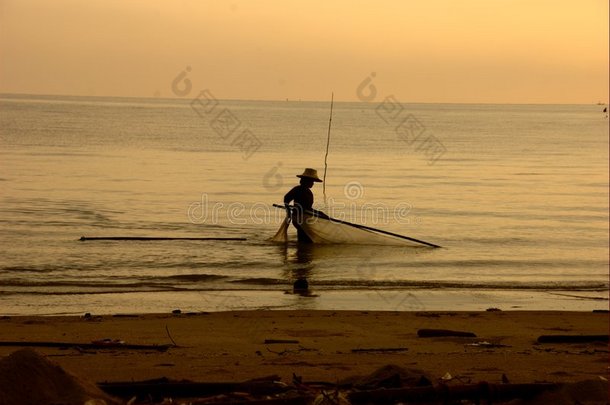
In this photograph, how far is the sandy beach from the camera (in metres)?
6.79

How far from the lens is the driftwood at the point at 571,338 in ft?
27.3

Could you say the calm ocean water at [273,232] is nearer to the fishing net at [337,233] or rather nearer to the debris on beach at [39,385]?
the fishing net at [337,233]

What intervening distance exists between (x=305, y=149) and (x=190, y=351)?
47724mm

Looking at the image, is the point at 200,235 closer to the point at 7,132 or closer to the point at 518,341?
the point at 518,341

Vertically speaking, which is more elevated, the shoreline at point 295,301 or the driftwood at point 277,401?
the shoreline at point 295,301

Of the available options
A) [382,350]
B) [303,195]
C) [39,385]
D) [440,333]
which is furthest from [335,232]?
[39,385]

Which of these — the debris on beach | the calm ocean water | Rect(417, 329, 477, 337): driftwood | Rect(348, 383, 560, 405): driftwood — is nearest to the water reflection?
the calm ocean water

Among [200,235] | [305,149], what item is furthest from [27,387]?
[305,149]

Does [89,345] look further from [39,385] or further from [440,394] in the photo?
[440,394]

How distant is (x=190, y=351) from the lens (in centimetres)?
765

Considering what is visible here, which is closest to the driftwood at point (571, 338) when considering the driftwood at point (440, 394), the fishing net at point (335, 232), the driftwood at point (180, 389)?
the driftwood at point (440, 394)

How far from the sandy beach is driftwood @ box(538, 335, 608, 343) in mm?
109

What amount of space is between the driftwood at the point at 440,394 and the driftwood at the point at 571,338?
2915 mm

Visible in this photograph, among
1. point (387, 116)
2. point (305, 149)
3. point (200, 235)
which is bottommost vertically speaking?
point (200, 235)
